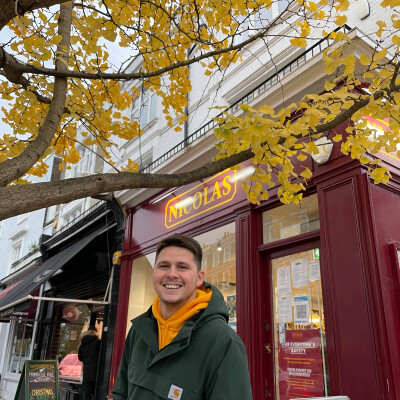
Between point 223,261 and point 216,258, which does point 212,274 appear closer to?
point 216,258

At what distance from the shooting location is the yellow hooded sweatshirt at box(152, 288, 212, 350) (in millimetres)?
1806

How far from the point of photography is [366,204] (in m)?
4.31

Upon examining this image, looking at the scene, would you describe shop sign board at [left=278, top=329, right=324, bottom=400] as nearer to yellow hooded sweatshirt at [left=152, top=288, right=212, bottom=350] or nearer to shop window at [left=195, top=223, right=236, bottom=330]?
shop window at [left=195, top=223, right=236, bottom=330]

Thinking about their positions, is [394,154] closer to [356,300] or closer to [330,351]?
[356,300]

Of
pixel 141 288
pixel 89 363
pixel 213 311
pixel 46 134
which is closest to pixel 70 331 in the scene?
pixel 89 363

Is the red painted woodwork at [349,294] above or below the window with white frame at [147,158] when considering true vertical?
below

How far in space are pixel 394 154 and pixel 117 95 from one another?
Answer: 12.7 feet

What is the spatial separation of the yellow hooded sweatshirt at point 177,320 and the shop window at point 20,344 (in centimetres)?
1286

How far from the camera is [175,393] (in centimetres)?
160

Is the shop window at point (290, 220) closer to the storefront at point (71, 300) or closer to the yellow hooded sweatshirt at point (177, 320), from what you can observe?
the yellow hooded sweatshirt at point (177, 320)

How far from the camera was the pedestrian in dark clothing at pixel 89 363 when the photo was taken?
8.25m

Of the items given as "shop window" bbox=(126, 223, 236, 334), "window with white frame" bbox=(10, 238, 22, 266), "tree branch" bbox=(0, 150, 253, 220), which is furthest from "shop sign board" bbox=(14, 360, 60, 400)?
"window with white frame" bbox=(10, 238, 22, 266)

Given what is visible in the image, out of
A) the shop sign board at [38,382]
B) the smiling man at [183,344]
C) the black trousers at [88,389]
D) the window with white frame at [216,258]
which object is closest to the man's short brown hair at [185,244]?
the smiling man at [183,344]

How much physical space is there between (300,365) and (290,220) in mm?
1862
